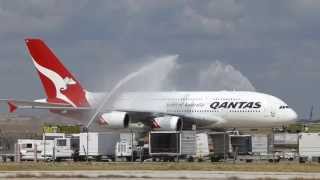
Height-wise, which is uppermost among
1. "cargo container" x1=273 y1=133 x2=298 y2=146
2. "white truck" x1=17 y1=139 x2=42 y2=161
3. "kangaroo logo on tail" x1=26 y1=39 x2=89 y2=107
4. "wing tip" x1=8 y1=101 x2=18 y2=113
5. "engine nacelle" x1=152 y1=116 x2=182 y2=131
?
"kangaroo logo on tail" x1=26 y1=39 x2=89 y2=107

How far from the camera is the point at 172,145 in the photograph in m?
67.0

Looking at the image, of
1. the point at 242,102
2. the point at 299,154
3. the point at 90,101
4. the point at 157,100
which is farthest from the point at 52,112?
the point at 299,154

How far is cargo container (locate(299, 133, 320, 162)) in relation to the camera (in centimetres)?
6485

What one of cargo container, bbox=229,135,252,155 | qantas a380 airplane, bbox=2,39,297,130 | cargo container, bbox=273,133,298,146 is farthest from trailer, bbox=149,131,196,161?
cargo container, bbox=273,133,298,146

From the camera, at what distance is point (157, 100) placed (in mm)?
84438

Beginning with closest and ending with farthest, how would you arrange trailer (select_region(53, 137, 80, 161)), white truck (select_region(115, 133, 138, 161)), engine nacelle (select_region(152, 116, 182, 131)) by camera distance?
1. white truck (select_region(115, 133, 138, 161))
2. trailer (select_region(53, 137, 80, 161))
3. engine nacelle (select_region(152, 116, 182, 131))

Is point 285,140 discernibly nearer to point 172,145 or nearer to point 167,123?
point 167,123

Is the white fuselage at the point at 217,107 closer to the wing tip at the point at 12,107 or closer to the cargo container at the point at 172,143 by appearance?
the wing tip at the point at 12,107

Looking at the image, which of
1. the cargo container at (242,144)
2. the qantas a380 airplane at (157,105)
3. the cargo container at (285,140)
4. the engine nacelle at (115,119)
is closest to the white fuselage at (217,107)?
the qantas a380 airplane at (157,105)

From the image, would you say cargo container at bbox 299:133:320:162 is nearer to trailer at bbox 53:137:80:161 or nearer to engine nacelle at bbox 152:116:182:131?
engine nacelle at bbox 152:116:182:131

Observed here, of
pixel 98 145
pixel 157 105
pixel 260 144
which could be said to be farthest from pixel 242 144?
pixel 157 105

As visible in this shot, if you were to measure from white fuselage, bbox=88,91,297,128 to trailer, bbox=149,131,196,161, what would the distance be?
12.1 metres

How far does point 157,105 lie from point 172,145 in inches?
689

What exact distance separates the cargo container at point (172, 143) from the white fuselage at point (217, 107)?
477 inches
